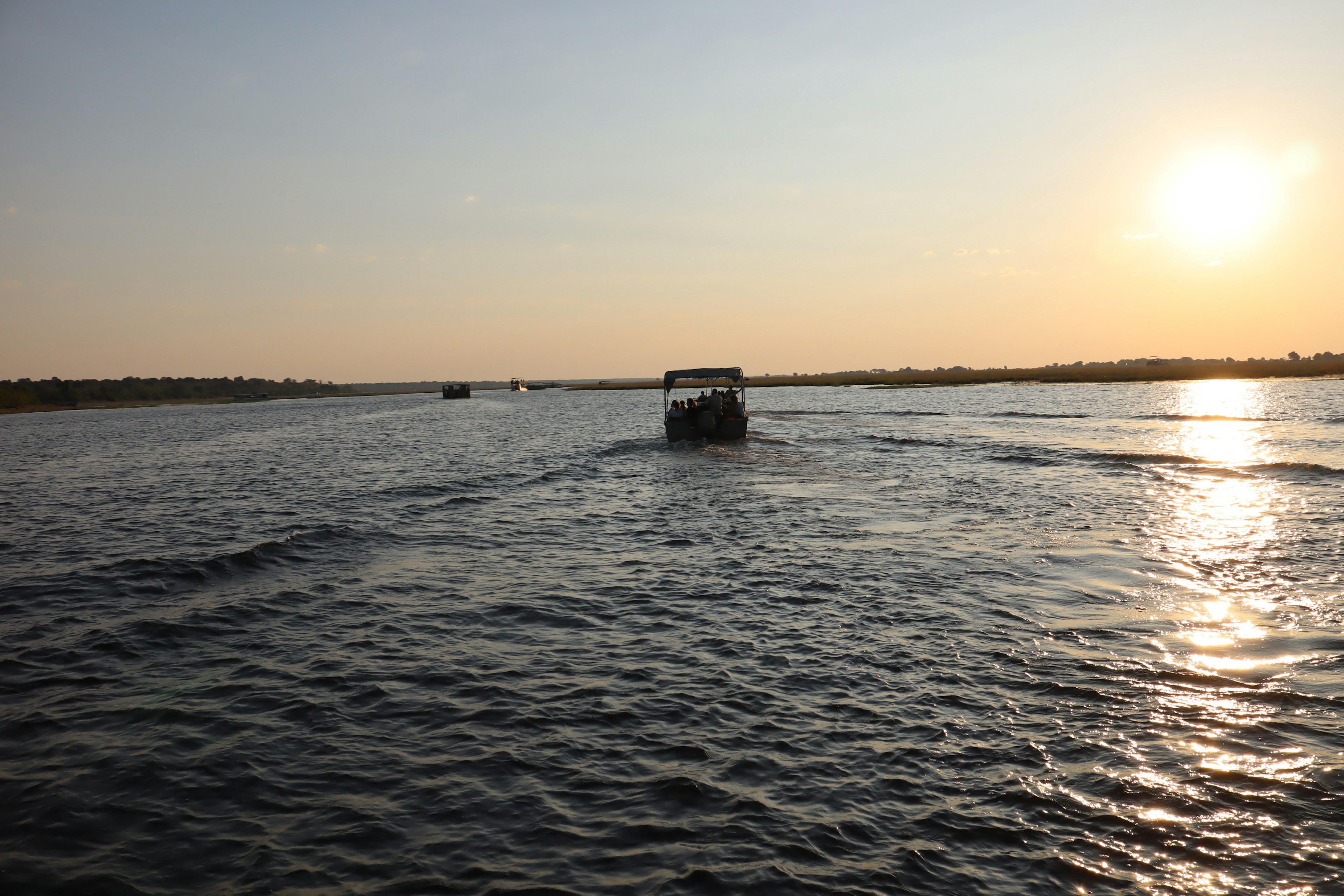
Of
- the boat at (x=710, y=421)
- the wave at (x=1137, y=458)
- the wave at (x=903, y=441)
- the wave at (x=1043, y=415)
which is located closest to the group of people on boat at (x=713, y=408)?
the boat at (x=710, y=421)

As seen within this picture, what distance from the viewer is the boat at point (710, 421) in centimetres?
4647

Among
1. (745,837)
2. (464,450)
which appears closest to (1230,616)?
(745,837)

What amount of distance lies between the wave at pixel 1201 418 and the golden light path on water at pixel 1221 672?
43556 mm

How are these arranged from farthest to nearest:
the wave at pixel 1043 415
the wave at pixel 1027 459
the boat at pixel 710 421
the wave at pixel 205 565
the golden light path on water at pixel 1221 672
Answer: the wave at pixel 1043 415, the boat at pixel 710 421, the wave at pixel 1027 459, the wave at pixel 205 565, the golden light path on water at pixel 1221 672

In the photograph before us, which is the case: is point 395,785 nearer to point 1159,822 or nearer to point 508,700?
point 508,700

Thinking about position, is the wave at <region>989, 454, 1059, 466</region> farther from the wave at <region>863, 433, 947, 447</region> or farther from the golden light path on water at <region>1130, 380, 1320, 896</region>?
the golden light path on water at <region>1130, 380, 1320, 896</region>

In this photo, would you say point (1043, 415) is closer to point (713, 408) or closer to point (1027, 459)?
point (1027, 459)

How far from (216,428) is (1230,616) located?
9540 centimetres

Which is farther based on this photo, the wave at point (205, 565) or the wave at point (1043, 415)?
the wave at point (1043, 415)

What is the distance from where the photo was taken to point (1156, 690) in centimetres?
962

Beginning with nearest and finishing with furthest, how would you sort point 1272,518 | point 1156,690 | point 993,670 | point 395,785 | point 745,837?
point 745,837
point 395,785
point 1156,690
point 993,670
point 1272,518

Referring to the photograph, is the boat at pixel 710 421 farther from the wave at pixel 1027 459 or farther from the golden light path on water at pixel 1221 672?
the golden light path on water at pixel 1221 672

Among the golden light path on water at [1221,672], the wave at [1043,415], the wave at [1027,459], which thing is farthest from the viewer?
the wave at [1043,415]

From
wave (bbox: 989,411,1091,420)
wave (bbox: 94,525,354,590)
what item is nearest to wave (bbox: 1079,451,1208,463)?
wave (bbox: 989,411,1091,420)
